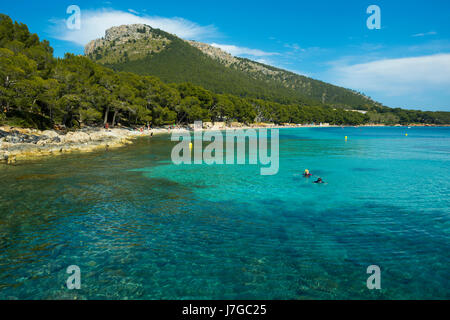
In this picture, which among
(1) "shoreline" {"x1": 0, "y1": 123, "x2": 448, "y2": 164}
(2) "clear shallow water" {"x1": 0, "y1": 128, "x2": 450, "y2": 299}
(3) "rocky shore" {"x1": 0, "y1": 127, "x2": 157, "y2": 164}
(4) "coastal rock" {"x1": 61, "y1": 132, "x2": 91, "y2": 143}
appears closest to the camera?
(2) "clear shallow water" {"x1": 0, "y1": 128, "x2": 450, "y2": 299}

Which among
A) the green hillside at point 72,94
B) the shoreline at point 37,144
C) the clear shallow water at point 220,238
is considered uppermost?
the green hillside at point 72,94

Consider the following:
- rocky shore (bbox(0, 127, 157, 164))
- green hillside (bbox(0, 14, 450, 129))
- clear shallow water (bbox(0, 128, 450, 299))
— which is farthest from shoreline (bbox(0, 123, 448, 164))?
clear shallow water (bbox(0, 128, 450, 299))

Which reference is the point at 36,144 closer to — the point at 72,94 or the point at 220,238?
the point at 72,94

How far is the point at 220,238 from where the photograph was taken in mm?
12445

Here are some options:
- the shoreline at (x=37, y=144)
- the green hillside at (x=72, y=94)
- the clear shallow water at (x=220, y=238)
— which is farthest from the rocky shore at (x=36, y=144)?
the clear shallow water at (x=220, y=238)

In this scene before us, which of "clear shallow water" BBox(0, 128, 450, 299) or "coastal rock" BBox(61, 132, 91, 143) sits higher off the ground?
"coastal rock" BBox(61, 132, 91, 143)

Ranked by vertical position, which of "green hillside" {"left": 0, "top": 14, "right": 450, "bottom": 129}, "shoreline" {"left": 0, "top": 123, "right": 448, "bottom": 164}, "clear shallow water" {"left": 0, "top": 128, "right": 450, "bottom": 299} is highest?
"green hillside" {"left": 0, "top": 14, "right": 450, "bottom": 129}

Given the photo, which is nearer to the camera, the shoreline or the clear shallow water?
the clear shallow water

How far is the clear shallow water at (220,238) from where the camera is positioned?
29.1ft

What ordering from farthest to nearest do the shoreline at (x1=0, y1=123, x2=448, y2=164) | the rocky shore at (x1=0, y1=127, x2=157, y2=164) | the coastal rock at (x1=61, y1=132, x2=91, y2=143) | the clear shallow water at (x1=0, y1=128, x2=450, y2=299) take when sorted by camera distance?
1. the coastal rock at (x1=61, y1=132, x2=91, y2=143)
2. the rocky shore at (x1=0, y1=127, x2=157, y2=164)
3. the shoreline at (x1=0, y1=123, x2=448, y2=164)
4. the clear shallow water at (x1=0, y1=128, x2=450, y2=299)

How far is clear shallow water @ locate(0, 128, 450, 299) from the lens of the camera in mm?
8859

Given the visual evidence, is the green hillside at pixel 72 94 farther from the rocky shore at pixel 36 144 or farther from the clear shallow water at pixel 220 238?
the clear shallow water at pixel 220 238

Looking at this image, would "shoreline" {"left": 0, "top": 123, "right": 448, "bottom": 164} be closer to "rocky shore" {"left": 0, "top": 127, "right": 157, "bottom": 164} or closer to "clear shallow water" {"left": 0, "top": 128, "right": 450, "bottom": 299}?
"rocky shore" {"left": 0, "top": 127, "right": 157, "bottom": 164}

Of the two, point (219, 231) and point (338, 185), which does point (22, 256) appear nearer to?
point (219, 231)
